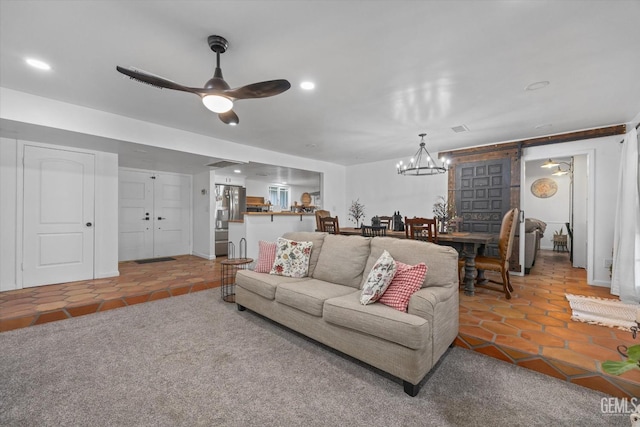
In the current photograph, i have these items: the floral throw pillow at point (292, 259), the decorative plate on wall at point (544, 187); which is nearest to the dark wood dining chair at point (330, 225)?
the floral throw pillow at point (292, 259)

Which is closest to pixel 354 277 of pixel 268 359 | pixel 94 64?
pixel 268 359

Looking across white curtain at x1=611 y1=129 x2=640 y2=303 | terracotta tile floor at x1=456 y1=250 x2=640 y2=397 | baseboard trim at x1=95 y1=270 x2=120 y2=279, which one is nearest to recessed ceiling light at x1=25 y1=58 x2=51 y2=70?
baseboard trim at x1=95 y1=270 x2=120 y2=279

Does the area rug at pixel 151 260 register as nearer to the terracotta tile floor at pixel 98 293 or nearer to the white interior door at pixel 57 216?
the terracotta tile floor at pixel 98 293

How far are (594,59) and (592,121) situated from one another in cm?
214

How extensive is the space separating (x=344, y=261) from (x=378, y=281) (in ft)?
2.21

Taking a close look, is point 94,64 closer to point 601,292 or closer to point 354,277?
point 354,277

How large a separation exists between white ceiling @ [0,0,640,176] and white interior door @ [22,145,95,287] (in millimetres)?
609

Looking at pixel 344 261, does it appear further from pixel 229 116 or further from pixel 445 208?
pixel 445 208

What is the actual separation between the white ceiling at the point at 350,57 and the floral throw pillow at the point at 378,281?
70.0 inches

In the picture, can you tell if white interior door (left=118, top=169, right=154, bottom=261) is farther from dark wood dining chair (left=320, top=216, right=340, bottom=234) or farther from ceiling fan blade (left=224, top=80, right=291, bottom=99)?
ceiling fan blade (left=224, top=80, right=291, bottom=99)

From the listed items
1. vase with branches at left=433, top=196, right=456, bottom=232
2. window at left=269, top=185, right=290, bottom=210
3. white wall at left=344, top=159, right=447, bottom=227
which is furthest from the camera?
window at left=269, top=185, right=290, bottom=210

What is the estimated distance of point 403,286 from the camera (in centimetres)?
211

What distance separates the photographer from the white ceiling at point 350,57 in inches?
69.5

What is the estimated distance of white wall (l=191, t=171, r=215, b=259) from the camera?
615cm
